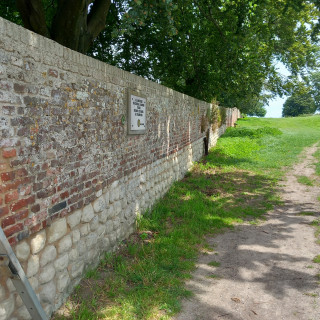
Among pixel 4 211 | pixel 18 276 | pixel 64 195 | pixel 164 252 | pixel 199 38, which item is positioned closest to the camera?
pixel 18 276

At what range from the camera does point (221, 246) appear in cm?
496

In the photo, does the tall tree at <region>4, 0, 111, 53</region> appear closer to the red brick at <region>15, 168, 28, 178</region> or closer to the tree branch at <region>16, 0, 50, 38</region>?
the tree branch at <region>16, 0, 50, 38</region>

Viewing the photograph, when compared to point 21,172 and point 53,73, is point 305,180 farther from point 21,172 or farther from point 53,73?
point 21,172

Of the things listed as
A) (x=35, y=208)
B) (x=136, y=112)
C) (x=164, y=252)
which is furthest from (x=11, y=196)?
(x=136, y=112)

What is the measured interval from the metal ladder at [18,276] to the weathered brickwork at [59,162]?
0.25 metres

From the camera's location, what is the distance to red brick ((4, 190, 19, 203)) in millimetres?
2451

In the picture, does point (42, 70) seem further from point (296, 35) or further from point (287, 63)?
point (287, 63)

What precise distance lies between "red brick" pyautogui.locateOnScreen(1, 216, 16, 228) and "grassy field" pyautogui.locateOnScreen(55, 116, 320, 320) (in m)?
1.20

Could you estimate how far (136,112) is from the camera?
523 cm

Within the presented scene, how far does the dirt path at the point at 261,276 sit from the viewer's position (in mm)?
3291

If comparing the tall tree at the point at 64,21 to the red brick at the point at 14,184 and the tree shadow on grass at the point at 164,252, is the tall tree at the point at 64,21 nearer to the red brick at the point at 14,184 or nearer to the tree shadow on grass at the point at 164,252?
the tree shadow on grass at the point at 164,252

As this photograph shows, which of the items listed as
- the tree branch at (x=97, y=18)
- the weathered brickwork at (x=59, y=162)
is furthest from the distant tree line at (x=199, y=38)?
the weathered brickwork at (x=59, y=162)

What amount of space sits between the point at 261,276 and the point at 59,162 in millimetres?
2975

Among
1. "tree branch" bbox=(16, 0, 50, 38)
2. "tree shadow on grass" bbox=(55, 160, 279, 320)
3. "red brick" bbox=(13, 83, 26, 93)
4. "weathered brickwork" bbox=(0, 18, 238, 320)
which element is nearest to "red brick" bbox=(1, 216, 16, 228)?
"weathered brickwork" bbox=(0, 18, 238, 320)
